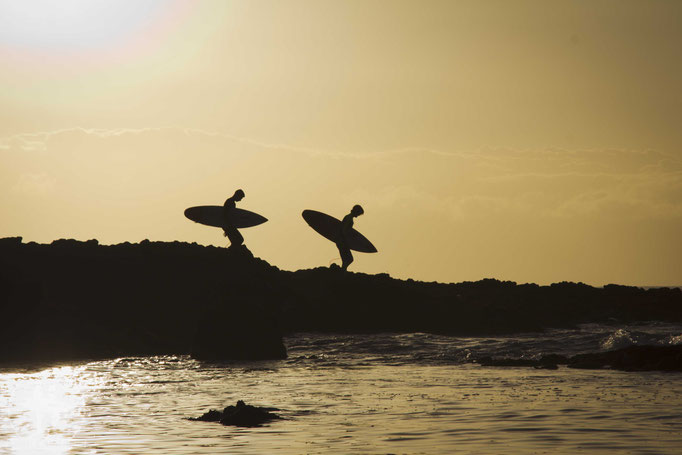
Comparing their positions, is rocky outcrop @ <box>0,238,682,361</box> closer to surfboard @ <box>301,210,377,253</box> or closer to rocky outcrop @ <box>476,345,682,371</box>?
surfboard @ <box>301,210,377,253</box>

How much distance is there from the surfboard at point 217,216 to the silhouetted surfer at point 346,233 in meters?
3.43

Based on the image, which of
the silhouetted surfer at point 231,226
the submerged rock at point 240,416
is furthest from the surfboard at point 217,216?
the submerged rock at point 240,416

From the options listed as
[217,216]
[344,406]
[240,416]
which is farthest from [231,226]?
[240,416]

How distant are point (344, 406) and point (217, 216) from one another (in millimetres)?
20291

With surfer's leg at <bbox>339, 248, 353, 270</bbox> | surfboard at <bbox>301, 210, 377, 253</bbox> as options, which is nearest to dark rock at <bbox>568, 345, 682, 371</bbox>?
surfer's leg at <bbox>339, 248, 353, 270</bbox>

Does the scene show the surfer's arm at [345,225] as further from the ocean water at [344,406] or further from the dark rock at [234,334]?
the dark rock at [234,334]

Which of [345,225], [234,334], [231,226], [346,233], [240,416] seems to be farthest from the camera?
[346,233]

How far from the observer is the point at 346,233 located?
39.0 meters

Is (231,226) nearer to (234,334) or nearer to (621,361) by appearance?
(234,334)

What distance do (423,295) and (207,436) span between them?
2921 cm

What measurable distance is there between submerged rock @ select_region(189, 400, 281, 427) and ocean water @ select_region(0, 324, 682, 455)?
28cm

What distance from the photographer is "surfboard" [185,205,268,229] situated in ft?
122

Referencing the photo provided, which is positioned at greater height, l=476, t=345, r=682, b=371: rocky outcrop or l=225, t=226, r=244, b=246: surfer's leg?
l=225, t=226, r=244, b=246: surfer's leg

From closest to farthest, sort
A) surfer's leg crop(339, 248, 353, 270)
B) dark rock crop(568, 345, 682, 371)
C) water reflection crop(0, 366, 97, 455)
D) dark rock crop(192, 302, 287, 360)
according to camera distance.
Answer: water reflection crop(0, 366, 97, 455), dark rock crop(568, 345, 682, 371), dark rock crop(192, 302, 287, 360), surfer's leg crop(339, 248, 353, 270)
